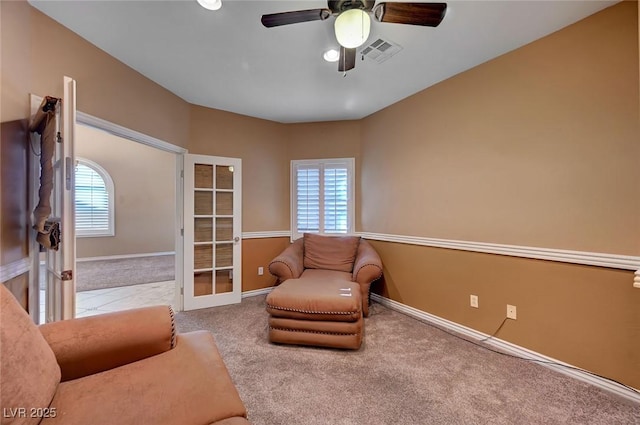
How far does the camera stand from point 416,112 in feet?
10.1

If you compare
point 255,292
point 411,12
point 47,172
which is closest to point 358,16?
point 411,12

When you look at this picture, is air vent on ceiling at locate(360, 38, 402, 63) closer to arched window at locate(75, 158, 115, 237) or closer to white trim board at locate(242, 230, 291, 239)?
white trim board at locate(242, 230, 291, 239)

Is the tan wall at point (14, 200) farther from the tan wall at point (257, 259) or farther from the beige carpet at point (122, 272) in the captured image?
the beige carpet at point (122, 272)

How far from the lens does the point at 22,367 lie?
919 millimetres

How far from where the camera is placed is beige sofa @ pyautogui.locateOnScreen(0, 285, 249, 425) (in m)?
0.91

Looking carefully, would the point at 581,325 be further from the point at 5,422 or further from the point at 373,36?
the point at 5,422

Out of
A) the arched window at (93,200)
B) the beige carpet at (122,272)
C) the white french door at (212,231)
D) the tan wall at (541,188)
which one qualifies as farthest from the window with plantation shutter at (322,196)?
the arched window at (93,200)

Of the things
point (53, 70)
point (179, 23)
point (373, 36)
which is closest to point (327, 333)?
point (373, 36)

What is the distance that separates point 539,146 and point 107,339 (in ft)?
10.3

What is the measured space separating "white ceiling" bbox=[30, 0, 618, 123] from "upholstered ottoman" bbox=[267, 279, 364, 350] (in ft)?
7.01

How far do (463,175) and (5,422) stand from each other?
3202mm

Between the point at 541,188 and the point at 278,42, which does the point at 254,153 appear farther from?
the point at 541,188

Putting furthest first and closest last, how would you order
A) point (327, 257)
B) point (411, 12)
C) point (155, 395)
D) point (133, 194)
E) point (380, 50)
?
point (133, 194), point (327, 257), point (380, 50), point (411, 12), point (155, 395)

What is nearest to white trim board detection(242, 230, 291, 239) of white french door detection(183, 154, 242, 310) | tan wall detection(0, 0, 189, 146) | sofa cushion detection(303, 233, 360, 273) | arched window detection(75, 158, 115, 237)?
white french door detection(183, 154, 242, 310)
